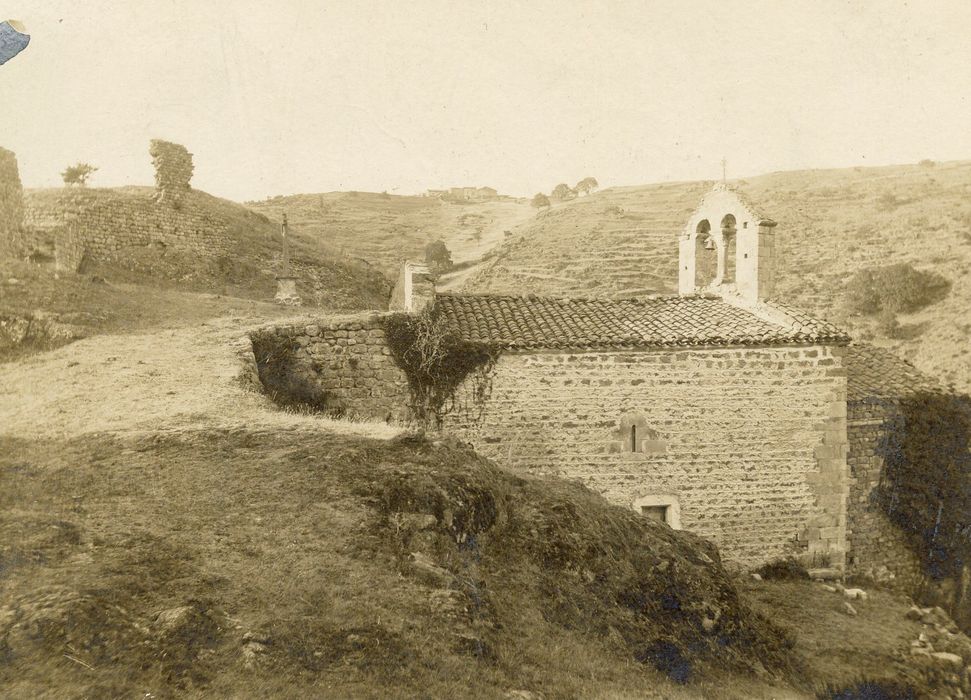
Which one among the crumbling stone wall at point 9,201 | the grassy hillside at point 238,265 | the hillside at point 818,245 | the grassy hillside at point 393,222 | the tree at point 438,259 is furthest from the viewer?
the grassy hillside at point 393,222

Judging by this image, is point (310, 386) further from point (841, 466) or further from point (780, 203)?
point (780, 203)

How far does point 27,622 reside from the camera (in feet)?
13.9

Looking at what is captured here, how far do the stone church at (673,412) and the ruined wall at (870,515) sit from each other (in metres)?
1.77

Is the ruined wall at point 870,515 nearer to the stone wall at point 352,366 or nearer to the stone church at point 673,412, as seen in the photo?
the stone church at point 673,412

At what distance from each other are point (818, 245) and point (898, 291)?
10.5 m

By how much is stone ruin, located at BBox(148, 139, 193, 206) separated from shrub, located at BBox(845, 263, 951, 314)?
28.8m

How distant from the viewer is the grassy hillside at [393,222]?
48059mm

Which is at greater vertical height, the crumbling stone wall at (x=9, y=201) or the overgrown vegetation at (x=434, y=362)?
the crumbling stone wall at (x=9, y=201)

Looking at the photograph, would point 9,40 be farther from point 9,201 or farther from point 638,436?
point 9,201

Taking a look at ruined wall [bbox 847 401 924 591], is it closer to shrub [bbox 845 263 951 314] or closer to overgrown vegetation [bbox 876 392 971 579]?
overgrown vegetation [bbox 876 392 971 579]

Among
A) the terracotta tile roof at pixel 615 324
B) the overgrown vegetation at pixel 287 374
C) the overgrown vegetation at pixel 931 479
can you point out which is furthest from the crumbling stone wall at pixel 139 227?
the overgrown vegetation at pixel 931 479

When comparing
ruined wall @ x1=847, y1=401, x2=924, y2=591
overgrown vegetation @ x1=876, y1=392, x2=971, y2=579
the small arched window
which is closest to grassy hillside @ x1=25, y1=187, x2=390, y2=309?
the small arched window

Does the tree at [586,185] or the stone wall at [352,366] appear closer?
the stone wall at [352,366]

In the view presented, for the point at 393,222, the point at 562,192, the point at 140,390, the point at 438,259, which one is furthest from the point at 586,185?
the point at 140,390
